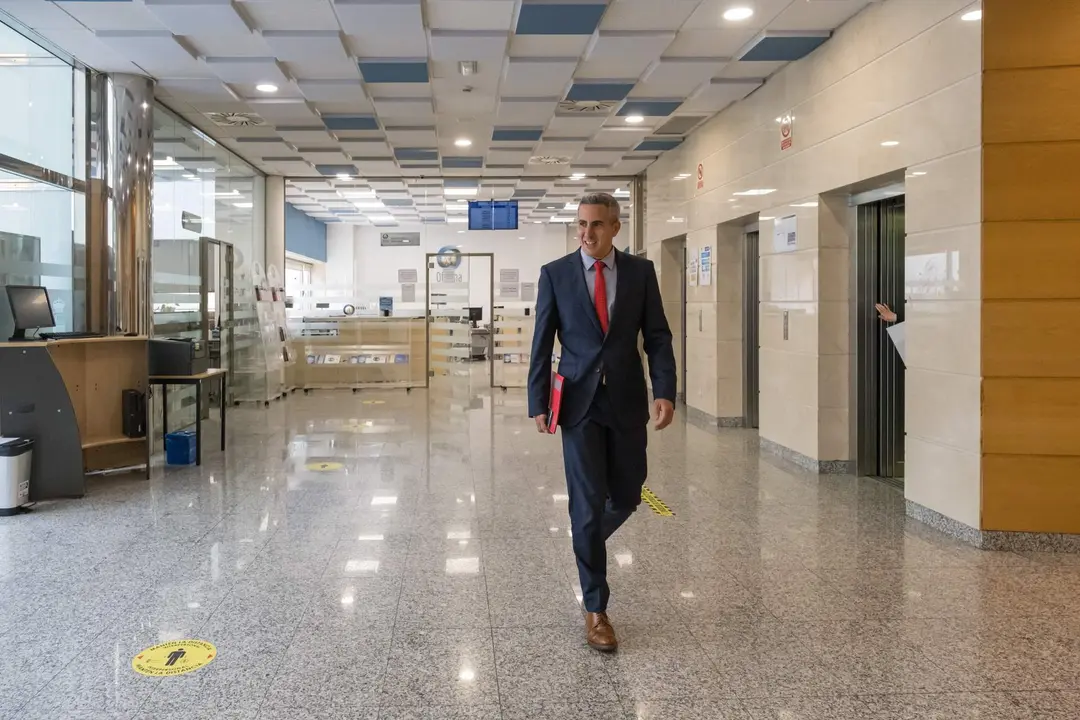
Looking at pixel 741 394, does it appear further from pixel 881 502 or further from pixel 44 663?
pixel 44 663

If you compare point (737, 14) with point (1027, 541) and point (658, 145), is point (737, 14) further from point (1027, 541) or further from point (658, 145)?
point (658, 145)

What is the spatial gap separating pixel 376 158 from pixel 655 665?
31.6 ft

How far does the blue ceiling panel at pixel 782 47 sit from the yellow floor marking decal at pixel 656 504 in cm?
354

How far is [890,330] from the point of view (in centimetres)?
543

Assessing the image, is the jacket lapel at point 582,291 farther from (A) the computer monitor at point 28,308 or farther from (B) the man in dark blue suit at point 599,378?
(A) the computer monitor at point 28,308

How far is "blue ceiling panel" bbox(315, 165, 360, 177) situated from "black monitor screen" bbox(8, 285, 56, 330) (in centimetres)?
667

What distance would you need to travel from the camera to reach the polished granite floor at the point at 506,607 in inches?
101

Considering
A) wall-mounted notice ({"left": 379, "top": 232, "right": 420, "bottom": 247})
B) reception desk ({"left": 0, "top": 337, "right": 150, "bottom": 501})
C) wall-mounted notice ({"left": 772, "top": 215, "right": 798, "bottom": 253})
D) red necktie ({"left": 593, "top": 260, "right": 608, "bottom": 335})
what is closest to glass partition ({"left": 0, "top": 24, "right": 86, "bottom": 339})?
reception desk ({"left": 0, "top": 337, "right": 150, "bottom": 501})

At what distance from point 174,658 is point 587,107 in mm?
6986

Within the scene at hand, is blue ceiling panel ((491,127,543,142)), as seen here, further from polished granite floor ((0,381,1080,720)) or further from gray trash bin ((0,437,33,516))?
gray trash bin ((0,437,33,516))

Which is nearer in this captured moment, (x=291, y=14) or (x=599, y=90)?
(x=291, y=14)

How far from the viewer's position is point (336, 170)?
1216 cm

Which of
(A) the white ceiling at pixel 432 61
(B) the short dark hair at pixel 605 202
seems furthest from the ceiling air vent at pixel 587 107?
(B) the short dark hair at pixel 605 202

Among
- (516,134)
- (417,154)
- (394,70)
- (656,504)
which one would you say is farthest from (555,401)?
(417,154)
